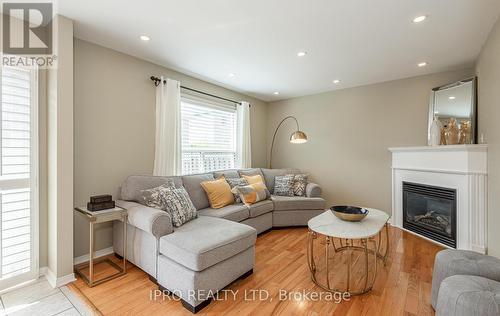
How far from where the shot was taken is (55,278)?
83.7 inches

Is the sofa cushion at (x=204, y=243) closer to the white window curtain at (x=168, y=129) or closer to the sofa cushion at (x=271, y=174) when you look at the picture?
the white window curtain at (x=168, y=129)

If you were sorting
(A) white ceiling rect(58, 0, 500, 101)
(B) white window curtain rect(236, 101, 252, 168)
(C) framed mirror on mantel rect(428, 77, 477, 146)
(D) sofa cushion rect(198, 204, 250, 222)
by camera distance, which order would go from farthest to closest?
(B) white window curtain rect(236, 101, 252, 168) < (C) framed mirror on mantel rect(428, 77, 477, 146) < (D) sofa cushion rect(198, 204, 250, 222) < (A) white ceiling rect(58, 0, 500, 101)

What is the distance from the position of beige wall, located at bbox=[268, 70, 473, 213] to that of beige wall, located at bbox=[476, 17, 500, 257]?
93 centimetres

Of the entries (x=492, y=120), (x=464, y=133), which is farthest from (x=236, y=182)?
(x=464, y=133)

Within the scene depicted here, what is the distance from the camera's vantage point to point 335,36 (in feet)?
8.04

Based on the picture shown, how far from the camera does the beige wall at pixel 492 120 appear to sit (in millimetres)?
2250

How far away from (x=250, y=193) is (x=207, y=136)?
1.33m

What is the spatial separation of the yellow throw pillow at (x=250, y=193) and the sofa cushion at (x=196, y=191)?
46 centimetres

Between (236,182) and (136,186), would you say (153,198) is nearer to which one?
(136,186)

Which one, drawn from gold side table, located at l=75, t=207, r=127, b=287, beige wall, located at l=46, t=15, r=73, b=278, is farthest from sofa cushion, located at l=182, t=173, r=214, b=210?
beige wall, located at l=46, t=15, r=73, b=278

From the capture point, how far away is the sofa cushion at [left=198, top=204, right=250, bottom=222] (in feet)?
9.61

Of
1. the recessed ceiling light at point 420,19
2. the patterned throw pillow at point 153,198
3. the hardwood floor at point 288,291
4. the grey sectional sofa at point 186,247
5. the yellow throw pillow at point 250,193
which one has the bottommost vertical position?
the hardwood floor at point 288,291

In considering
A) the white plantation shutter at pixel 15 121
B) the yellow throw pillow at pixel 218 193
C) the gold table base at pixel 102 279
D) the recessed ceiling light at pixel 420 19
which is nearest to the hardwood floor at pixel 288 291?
the gold table base at pixel 102 279

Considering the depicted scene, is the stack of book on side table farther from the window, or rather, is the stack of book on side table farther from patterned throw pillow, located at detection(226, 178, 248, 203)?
patterned throw pillow, located at detection(226, 178, 248, 203)
